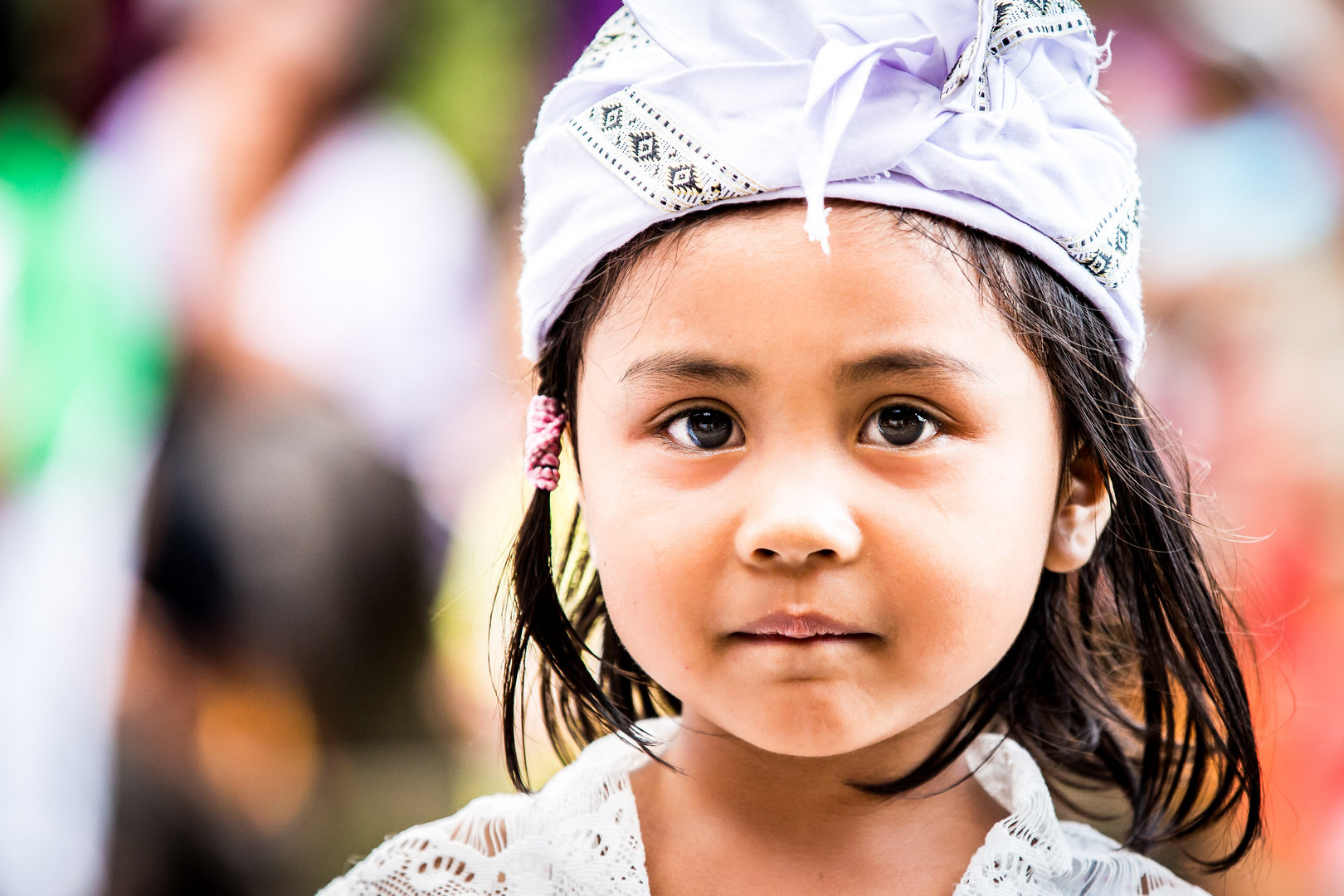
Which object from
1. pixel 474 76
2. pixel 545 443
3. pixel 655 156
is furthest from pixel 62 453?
pixel 655 156

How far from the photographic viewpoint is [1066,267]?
3.44ft

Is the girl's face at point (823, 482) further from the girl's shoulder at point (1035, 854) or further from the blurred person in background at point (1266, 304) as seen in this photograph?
the blurred person in background at point (1266, 304)

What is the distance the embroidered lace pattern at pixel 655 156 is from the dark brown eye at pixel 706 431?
0.57 feet

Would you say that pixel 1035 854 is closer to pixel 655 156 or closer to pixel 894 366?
pixel 894 366

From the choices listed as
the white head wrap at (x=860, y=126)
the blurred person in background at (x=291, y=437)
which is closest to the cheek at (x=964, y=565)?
the white head wrap at (x=860, y=126)

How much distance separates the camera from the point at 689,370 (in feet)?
3.25

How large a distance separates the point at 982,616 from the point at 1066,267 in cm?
31

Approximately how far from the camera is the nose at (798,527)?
92 centimetres

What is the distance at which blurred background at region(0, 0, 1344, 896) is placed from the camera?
2.21m

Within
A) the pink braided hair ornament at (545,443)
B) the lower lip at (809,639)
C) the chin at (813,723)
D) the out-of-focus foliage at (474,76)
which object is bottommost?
the chin at (813,723)

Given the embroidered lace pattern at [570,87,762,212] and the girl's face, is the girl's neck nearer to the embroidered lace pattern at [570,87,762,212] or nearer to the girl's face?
the girl's face

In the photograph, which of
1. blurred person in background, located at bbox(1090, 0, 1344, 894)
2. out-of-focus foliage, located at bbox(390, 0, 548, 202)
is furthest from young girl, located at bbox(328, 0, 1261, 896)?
out-of-focus foliage, located at bbox(390, 0, 548, 202)

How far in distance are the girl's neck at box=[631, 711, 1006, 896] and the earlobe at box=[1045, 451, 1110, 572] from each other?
0.20m

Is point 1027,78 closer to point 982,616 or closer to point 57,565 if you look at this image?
point 982,616
